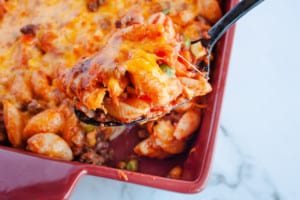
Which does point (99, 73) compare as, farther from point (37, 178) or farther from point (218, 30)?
point (218, 30)

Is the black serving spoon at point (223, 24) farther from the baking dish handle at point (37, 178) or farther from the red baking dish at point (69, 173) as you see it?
the baking dish handle at point (37, 178)

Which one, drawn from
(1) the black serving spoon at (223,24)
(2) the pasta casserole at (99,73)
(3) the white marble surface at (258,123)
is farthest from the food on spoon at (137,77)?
(3) the white marble surface at (258,123)

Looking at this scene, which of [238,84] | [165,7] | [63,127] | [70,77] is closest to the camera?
[70,77]

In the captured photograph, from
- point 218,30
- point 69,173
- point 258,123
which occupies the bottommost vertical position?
point 258,123

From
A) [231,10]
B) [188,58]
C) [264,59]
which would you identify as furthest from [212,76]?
[264,59]

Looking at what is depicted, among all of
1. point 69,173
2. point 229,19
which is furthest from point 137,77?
point 229,19

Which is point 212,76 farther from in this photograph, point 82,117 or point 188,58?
point 82,117

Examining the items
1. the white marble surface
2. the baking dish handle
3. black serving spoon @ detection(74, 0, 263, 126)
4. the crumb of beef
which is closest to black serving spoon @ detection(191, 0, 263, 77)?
black serving spoon @ detection(74, 0, 263, 126)
